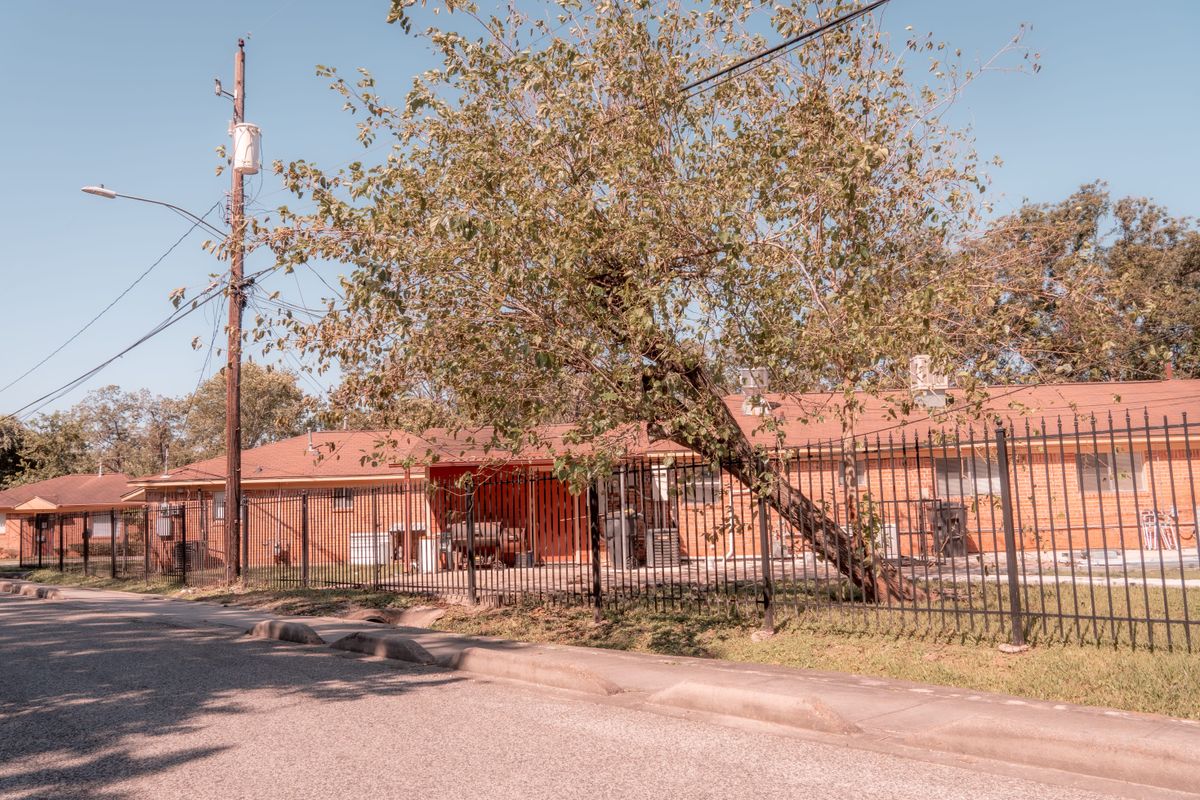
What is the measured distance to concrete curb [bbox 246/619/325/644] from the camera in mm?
12961

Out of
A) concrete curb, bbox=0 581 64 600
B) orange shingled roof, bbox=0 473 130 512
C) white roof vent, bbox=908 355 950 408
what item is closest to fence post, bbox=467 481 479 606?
white roof vent, bbox=908 355 950 408

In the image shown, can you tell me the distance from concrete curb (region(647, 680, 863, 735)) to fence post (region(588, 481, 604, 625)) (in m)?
4.28

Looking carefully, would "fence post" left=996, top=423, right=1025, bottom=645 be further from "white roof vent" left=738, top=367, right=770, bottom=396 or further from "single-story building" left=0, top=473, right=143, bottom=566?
"single-story building" left=0, top=473, right=143, bottom=566

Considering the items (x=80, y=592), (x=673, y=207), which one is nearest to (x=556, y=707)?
(x=673, y=207)

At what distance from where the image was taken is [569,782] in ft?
19.3

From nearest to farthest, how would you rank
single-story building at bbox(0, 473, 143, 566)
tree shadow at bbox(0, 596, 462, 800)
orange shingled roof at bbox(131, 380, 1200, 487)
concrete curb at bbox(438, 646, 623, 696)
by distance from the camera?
tree shadow at bbox(0, 596, 462, 800) → concrete curb at bbox(438, 646, 623, 696) → orange shingled roof at bbox(131, 380, 1200, 487) → single-story building at bbox(0, 473, 143, 566)

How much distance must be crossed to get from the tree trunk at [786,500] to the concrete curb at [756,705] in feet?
9.80

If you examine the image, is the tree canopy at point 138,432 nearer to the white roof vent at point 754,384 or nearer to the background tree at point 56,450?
the background tree at point 56,450

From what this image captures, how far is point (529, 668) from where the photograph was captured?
9781 mm

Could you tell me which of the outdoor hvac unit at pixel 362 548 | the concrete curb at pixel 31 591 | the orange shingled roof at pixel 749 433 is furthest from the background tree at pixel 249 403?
the outdoor hvac unit at pixel 362 548

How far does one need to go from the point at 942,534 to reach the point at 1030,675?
40.8ft

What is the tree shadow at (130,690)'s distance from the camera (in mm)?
6312

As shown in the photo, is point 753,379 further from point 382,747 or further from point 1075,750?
point 382,747

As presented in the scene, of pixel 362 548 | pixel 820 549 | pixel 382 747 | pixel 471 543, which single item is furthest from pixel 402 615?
pixel 382 747
